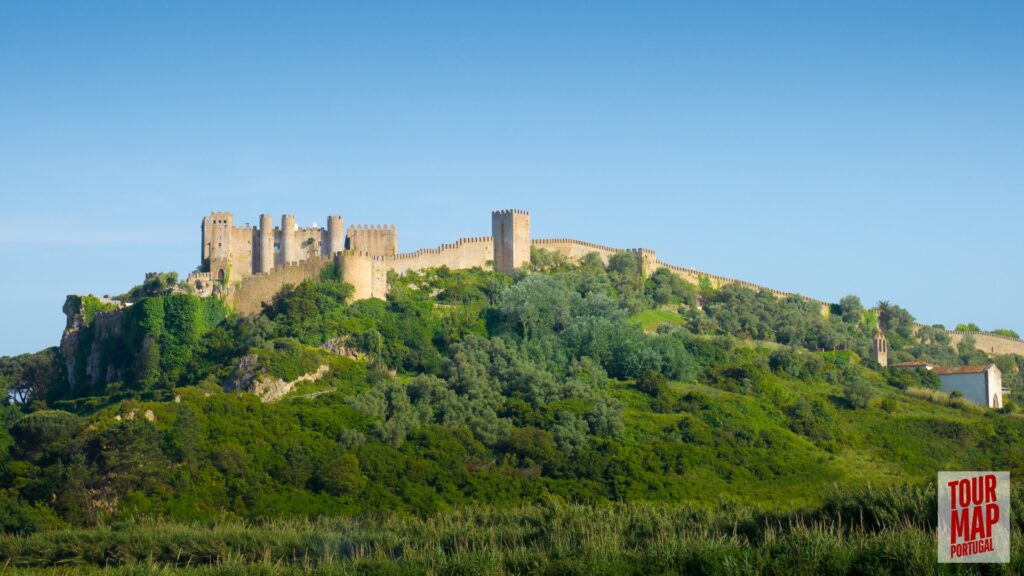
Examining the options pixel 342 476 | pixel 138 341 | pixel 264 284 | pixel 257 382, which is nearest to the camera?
pixel 342 476

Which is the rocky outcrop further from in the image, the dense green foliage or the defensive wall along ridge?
the defensive wall along ridge

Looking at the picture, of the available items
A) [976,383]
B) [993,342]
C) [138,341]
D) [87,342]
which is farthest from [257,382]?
[993,342]

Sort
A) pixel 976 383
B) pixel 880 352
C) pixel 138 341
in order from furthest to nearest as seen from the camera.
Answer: pixel 880 352, pixel 976 383, pixel 138 341

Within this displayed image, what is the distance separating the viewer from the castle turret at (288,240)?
176 ft

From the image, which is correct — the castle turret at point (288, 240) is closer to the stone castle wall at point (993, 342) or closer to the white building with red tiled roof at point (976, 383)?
the white building with red tiled roof at point (976, 383)

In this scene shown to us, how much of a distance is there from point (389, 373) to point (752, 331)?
20.5m

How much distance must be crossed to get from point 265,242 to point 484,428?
53.5 ft

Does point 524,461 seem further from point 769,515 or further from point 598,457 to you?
point 769,515

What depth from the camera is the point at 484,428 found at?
136 feet

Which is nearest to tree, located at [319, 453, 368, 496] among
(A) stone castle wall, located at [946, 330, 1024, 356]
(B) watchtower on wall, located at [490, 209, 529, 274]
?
(B) watchtower on wall, located at [490, 209, 529, 274]

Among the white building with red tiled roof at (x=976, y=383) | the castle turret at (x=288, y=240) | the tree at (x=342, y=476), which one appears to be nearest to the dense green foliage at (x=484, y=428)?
the tree at (x=342, y=476)

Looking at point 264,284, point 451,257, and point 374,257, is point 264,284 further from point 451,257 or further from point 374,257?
point 451,257

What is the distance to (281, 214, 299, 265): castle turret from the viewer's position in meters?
53.6

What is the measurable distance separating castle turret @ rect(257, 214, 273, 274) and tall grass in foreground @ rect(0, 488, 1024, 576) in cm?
2181
